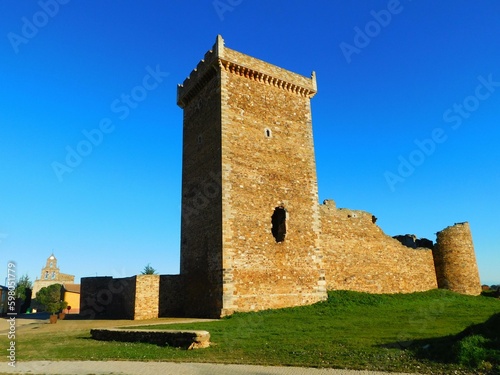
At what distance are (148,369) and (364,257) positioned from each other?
15.4 metres

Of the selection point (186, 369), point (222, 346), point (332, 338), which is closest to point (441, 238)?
point (332, 338)

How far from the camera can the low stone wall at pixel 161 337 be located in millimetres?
8801

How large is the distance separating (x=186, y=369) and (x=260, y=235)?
31.6 ft

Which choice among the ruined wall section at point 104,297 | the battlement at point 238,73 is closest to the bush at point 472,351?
the battlement at point 238,73

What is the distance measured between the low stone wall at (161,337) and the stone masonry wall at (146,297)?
5.13 metres

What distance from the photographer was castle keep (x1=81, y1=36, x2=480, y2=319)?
1555 cm

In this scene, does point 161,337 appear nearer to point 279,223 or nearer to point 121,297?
point 279,223

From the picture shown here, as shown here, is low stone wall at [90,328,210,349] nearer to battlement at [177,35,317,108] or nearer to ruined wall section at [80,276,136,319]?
ruined wall section at [80,276,136,319]

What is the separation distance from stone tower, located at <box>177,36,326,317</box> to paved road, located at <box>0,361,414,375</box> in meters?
7.35

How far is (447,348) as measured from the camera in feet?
23.1

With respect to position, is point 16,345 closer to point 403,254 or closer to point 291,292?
point 291,292

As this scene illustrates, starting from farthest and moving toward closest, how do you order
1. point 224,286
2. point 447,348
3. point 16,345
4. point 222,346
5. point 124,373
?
point 224,286 < point 16,345 < point 222,346 < point 447,348 < point 124,373

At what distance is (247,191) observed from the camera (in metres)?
16.3

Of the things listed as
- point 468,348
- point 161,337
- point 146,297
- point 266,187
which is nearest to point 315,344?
point 468,348
